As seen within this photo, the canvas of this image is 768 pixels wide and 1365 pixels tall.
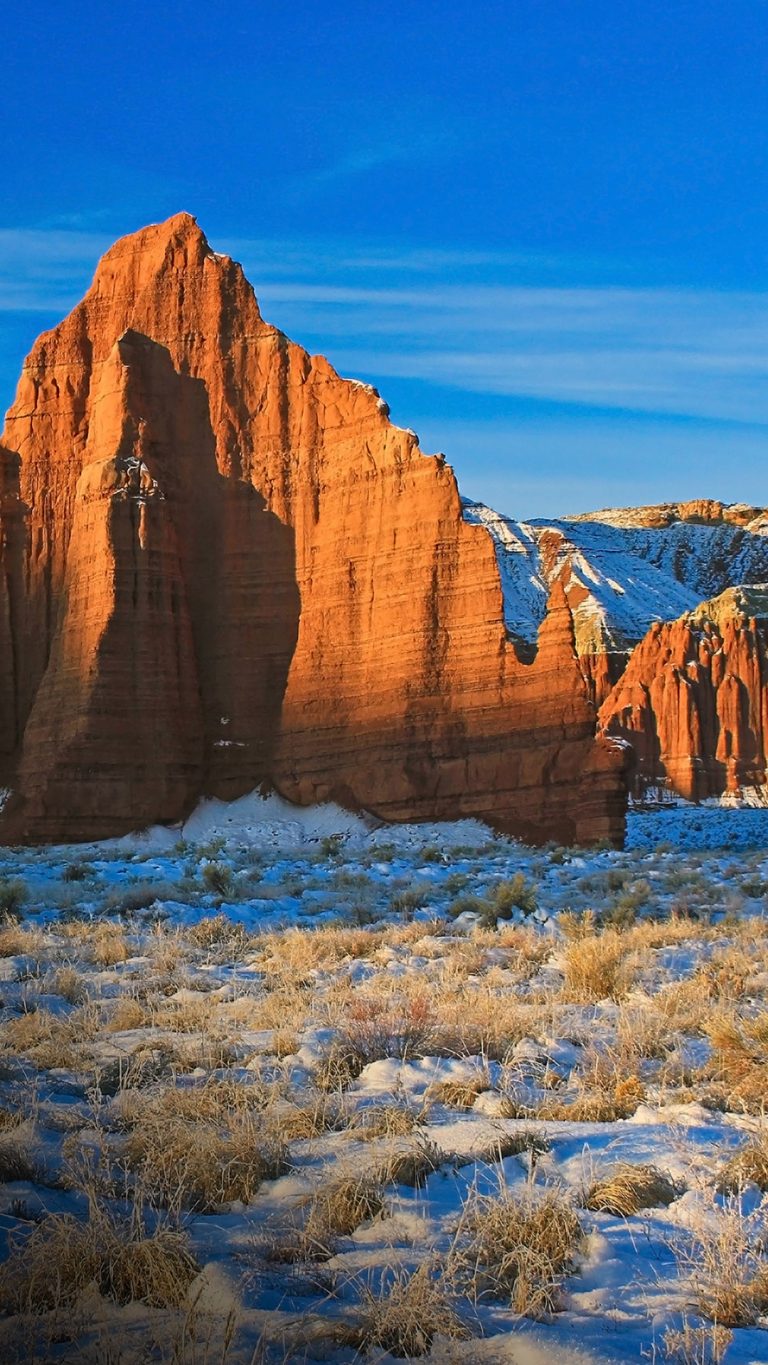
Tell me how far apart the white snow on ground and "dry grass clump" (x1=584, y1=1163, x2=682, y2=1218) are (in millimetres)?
52

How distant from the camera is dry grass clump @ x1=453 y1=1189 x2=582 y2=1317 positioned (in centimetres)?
402

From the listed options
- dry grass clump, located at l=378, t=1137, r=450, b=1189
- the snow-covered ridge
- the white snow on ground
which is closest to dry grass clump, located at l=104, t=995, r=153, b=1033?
the white snow on ground

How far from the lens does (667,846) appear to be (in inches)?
1278

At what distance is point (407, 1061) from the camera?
7.41m

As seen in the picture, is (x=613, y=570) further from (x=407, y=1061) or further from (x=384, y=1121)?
(x=384, y=1121)

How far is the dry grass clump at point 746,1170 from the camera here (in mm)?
5062

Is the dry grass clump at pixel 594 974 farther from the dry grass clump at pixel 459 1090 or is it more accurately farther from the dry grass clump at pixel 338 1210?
the dry grass clump at pixel 338 1210

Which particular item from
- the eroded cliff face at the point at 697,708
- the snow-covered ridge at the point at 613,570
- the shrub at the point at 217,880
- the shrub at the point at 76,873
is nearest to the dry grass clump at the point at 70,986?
the shrub at the point at 217,880

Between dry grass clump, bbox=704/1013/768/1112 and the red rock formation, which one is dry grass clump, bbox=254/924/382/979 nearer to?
dry grass clump, bbox=704/1013/768/1112

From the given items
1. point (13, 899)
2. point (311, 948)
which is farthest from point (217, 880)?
point (311, 948)

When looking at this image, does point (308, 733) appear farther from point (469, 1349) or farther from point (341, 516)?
point (469, 1349)

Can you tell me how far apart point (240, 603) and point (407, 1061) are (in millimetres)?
32437

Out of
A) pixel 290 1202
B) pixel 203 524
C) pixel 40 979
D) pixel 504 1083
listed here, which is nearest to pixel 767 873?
pixel 40 979

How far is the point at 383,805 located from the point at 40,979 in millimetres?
24684
